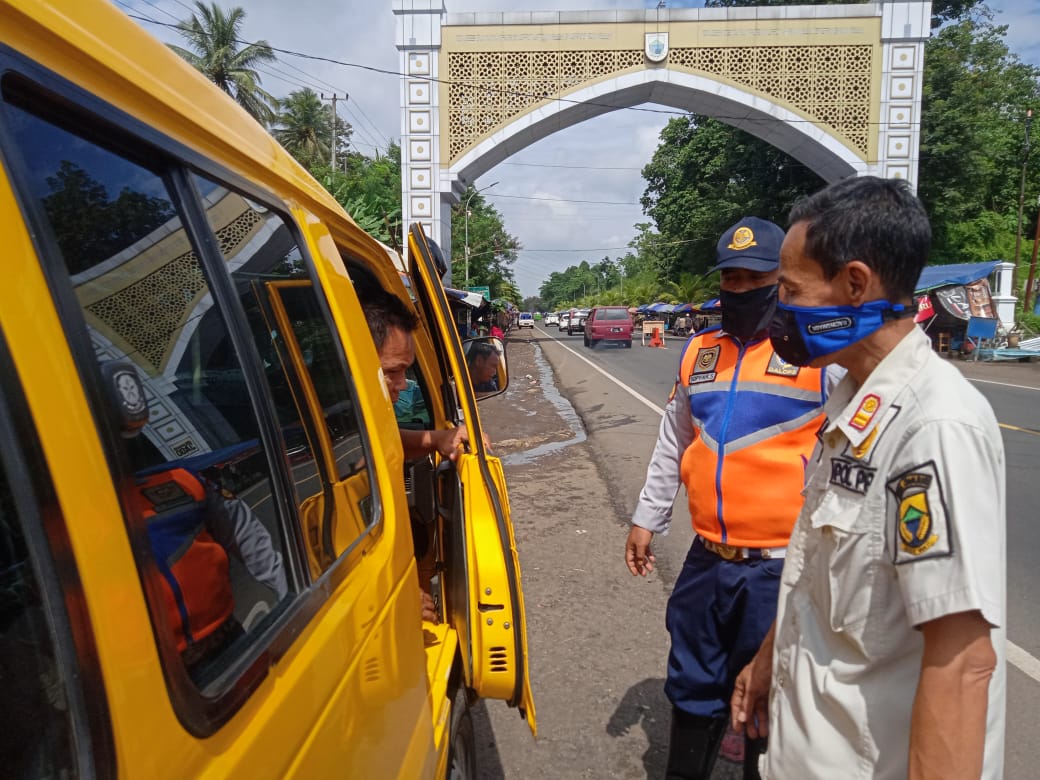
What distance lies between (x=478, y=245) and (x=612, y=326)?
14767mm

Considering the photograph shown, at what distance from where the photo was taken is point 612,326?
28359mm

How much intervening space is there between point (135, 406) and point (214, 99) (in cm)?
64

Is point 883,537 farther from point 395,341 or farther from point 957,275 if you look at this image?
point 957,275

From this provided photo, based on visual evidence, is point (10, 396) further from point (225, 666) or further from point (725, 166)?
point (725, 166)

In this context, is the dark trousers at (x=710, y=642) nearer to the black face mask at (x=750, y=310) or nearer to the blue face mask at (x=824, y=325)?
the black face mask at (x=750, y=310)

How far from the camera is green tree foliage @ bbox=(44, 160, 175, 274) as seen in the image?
2.57 feet

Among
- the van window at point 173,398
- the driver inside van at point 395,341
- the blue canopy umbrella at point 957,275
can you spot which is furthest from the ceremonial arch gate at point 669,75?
the van window at point 173,398

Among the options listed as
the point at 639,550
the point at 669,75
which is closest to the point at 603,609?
the point at 639,550

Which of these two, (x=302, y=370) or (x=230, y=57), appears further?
(x=230, y=57)

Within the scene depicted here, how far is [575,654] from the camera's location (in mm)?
3418

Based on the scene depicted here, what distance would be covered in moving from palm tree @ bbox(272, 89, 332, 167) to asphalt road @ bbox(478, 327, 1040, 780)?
3138cm

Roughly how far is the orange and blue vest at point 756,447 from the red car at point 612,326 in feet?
86.8

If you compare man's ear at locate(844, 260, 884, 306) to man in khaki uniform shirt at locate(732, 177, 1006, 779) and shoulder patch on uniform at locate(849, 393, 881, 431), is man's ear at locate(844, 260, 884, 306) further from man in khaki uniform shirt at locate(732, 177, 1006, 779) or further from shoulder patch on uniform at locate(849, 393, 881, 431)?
shoulder patch on uniform at locate(849, 393, 881, 431)

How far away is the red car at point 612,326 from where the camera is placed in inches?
1117
